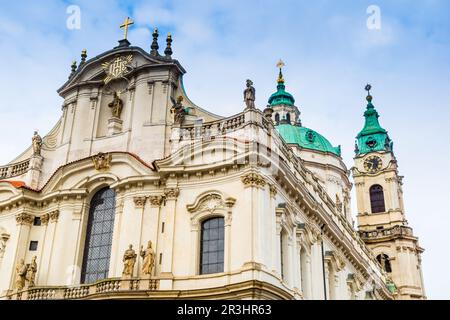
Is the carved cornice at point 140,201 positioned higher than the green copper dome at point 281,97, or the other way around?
the green copper dome at point 281,97

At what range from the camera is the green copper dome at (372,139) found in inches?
2525

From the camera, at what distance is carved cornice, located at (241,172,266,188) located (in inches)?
1063

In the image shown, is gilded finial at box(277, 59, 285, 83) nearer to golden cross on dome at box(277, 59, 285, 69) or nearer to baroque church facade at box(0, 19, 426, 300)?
golden cross on dome at box(277, 59, 285, 69)

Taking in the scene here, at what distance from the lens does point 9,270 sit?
3075 cm

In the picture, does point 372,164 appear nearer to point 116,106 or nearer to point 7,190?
point 116,106

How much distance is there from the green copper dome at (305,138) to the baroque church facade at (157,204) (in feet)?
45.3

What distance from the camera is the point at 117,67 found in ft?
113

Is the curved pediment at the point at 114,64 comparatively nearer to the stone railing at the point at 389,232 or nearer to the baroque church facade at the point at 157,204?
the baroque church facade at the point at 157,204

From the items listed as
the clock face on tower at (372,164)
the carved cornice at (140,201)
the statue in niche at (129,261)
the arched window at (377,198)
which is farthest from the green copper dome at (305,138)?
the statue in niche at (129,261)

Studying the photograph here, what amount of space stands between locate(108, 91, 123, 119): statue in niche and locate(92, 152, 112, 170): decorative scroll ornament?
3239 mm
